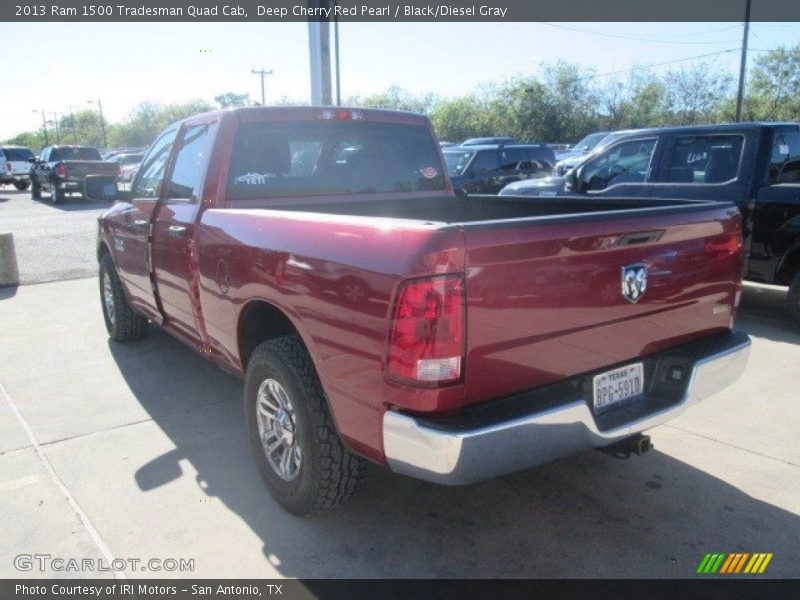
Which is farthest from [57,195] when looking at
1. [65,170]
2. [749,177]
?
[749,177]

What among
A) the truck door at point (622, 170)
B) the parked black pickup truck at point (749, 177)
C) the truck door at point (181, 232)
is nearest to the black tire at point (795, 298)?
the parked black pickup truck at point (749, 177)

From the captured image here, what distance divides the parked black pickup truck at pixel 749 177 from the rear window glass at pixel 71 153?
22755mm

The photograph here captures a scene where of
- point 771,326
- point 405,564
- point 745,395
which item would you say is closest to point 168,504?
point 405,564

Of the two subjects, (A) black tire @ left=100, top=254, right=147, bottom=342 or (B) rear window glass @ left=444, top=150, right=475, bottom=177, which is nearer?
(A) black tire @ left=100, top=254, right=147, bottom=342

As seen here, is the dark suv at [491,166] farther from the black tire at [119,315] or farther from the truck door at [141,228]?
the truck door at [141,228]

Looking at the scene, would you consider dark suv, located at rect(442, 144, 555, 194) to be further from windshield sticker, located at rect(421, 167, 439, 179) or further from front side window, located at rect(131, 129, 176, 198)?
windshield sticker, located at rect(421, 167, 439, 179)

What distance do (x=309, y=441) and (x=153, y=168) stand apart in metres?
3.04

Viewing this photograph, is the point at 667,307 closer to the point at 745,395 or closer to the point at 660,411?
the point at 660,411

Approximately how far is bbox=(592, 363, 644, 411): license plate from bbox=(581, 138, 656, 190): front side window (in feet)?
15.9

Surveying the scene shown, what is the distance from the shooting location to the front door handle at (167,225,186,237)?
386 centimetres

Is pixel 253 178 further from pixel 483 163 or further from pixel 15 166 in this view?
pixel 15 166

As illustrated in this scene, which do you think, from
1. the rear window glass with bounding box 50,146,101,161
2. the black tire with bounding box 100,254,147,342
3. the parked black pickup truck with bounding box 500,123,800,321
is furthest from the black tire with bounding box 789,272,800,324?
the rear window glass with bounding box 50,146,101,161

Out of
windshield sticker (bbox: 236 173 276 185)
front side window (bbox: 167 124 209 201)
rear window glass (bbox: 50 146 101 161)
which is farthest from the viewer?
rear window glass (bbox: 50 146 101 161)

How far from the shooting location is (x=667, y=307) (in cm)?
290
